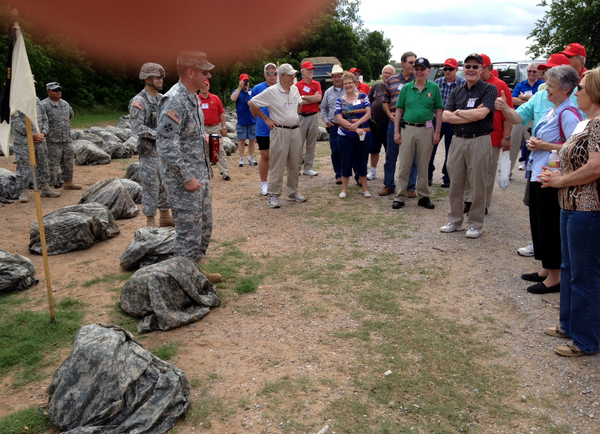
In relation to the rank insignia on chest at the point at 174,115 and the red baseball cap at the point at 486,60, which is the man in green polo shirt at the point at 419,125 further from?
the rank insignia on chest at the point at 174,115

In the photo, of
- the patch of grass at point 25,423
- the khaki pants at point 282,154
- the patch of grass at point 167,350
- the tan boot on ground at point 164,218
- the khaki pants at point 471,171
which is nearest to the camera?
the patch of grass at point 25,423

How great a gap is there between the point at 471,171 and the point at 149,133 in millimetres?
3985

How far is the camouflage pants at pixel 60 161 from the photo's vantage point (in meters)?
8.16

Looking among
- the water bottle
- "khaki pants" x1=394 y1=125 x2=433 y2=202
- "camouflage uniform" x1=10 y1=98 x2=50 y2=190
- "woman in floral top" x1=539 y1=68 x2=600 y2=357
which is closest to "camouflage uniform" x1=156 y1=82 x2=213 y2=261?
"woman in floral top" x1=539 y1=68 x2=600 y2=357

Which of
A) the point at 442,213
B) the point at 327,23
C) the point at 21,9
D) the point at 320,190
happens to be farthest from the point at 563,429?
the point at 327,23

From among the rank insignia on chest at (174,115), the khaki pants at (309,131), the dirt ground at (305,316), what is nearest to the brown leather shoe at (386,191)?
the dirt ground at (305,316)

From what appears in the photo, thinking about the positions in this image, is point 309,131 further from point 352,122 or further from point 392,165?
point 392,165

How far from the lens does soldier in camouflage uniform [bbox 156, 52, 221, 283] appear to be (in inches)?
159

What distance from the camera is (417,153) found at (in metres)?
6.98

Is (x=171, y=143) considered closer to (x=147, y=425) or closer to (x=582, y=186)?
(x=147, y=425)

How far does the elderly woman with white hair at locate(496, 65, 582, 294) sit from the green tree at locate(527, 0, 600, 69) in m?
28.7

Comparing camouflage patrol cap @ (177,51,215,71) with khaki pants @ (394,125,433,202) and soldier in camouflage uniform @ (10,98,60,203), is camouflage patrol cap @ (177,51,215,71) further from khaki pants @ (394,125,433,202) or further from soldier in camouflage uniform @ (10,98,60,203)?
soldier in camouflage uniform @ (10,98,60,203)

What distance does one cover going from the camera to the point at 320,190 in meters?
8.41

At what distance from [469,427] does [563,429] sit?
21.4 inches
